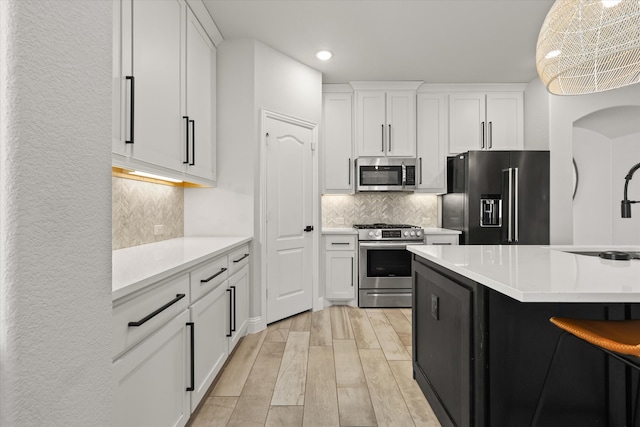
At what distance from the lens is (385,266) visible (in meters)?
4.15

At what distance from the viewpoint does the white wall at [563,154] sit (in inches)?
156

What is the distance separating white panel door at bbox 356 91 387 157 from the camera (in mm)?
4426

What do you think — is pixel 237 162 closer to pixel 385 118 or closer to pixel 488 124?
pixel 385 118

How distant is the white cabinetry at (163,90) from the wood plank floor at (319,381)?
1419 mm

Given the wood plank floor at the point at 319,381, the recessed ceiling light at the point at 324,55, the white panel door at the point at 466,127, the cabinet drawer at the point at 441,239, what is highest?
the recessed ceiling light at the point at 324,55

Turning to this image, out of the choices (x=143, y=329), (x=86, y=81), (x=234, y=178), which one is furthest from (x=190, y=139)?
(x=86, y=81)

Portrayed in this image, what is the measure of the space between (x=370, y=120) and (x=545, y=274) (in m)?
3.41

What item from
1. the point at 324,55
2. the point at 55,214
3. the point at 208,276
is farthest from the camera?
the point at 324,55

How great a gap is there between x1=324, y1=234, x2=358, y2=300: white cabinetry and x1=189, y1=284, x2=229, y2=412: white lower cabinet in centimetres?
183

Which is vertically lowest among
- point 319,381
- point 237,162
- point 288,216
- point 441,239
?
point 319,381

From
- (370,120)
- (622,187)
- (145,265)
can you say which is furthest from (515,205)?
(145,265)

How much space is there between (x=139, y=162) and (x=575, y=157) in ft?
15.8

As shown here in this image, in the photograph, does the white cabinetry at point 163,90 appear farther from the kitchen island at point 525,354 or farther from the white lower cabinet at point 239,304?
the kitchen island at point 525,354

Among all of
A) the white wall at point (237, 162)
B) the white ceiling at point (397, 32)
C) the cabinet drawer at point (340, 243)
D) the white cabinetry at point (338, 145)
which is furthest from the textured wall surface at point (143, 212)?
the white cabinetry at point (338, 145)
